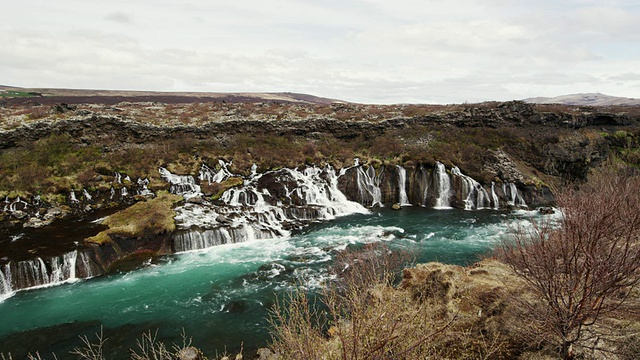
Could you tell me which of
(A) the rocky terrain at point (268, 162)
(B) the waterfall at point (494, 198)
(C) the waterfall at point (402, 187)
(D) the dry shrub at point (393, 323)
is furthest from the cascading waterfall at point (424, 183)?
(D) the dry shrub at point (393, 323)

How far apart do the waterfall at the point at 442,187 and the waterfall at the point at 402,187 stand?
3.08 m

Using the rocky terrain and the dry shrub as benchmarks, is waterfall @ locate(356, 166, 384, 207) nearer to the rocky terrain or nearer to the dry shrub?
the rocky terrain

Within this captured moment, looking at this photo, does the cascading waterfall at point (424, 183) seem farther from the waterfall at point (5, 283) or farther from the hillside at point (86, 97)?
the hillside at point (86, 97)

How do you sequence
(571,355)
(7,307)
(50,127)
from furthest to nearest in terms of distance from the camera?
(50,127)
(7,307)
(571,355)

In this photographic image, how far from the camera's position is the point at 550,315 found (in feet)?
22.3

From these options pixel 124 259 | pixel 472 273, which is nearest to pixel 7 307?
pixel 124 259

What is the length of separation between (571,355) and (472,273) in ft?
24.1

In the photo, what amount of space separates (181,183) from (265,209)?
31.7 feet

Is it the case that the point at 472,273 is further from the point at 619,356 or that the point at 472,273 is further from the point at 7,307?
the point at 7,307

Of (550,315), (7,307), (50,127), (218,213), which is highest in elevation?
(50,127)

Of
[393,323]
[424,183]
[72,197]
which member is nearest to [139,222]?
[72,197]

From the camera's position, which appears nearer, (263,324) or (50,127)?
(263,324)

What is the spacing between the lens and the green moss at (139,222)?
2128cm

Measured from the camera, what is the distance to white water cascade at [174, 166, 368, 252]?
23.5 metres
